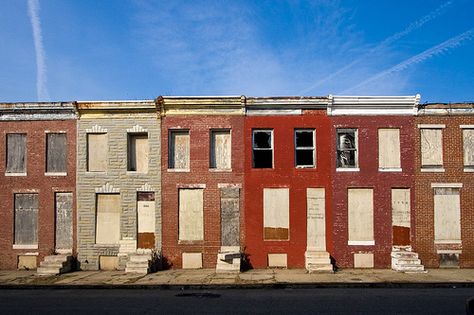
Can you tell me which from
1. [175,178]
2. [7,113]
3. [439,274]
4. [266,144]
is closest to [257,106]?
[266,144]

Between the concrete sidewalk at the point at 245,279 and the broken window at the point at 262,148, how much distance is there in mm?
4686

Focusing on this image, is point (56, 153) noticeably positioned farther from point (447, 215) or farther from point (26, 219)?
point (447, 215)

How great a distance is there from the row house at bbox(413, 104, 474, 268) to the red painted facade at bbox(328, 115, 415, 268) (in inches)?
20.1

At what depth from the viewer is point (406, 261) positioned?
19.1 m

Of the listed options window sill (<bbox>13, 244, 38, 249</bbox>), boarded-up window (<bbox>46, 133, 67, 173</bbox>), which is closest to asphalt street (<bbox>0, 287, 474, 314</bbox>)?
window sill (<bbox>13, 244, 38, 249</bbox>)

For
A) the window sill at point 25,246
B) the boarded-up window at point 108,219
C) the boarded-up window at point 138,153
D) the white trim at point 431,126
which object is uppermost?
the white trim at point 431,126

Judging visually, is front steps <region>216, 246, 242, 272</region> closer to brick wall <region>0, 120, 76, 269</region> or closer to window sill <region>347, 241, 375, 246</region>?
window sill <region>347, 241, 375, 246</region>

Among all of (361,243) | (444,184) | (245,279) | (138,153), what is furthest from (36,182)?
(444,184)

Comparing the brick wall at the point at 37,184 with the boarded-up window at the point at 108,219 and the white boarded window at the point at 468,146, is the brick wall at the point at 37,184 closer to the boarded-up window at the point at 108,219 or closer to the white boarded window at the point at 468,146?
the boarded-up window at the point at 108,219

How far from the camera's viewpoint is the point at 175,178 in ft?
67.6

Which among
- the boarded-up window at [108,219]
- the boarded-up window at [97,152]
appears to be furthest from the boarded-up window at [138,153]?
the boarded-up window at [108,219]

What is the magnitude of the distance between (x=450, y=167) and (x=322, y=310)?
11.7m

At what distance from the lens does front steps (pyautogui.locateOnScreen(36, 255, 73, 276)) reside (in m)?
19.1

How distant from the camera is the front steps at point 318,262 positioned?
18.9 metres
